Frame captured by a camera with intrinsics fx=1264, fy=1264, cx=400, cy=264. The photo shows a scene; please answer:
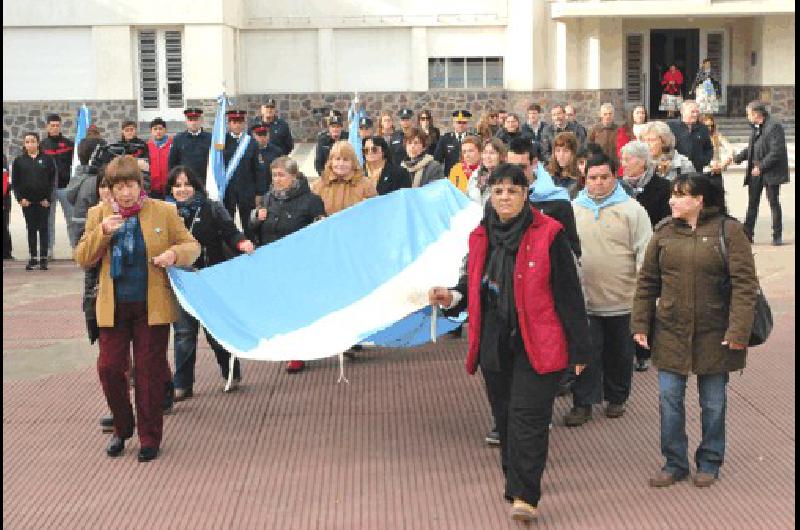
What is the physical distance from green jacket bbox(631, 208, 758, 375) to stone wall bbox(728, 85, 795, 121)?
93.1 feet

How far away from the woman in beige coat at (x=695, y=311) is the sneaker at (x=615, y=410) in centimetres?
158

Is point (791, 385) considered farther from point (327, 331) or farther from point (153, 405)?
point (153, 405)

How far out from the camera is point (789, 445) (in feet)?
27.5

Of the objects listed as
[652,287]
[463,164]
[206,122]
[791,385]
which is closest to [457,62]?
[206,122]

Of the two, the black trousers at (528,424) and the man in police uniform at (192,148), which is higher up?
the man in police uniform at (192,148)

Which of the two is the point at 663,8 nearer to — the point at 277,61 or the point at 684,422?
the point at 277,61

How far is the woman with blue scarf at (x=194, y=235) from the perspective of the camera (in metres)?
9.58

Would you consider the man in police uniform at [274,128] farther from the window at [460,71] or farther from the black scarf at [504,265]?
the window at [460,71]

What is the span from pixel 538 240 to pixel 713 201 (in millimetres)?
1184

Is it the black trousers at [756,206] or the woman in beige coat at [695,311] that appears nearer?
the woman in beige coat at [695,311]

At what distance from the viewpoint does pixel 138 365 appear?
27.2 feet

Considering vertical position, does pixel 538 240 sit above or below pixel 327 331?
above

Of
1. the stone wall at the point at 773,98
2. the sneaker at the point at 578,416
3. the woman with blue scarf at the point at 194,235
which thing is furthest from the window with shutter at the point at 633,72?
the sneaker at the point at 578,416

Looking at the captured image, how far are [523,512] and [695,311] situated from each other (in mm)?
1568
